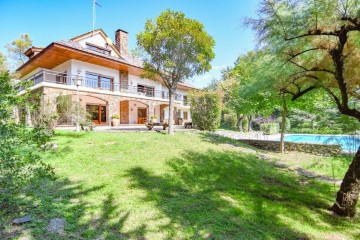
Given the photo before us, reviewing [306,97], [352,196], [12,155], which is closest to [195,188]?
[352,196]

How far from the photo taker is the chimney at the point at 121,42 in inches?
973

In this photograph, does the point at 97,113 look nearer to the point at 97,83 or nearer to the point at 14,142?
the point at 97,83

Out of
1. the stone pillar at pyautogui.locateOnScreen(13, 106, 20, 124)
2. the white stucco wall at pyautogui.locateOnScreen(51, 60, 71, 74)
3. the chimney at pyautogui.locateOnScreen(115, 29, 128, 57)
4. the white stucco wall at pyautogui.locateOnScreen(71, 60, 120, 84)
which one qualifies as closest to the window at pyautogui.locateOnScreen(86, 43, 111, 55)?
the white stucco wall at pyautogui.locateOnScreen(71, 60, 120, 84)

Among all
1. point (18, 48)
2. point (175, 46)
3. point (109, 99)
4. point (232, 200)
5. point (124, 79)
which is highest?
point (18, 48)

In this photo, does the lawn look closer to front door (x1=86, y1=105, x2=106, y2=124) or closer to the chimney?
front door (x1=86, y1=105, x2=106, y2=124)

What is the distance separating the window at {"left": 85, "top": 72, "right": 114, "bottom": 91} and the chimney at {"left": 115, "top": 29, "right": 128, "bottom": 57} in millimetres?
4272

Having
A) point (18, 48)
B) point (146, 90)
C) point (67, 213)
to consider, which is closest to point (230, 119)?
point (146, 90)

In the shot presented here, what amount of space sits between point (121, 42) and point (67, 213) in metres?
24.2

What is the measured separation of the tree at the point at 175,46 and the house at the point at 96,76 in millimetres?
7108

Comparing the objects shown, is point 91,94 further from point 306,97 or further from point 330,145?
point 330,145

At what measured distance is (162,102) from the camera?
86.1 feet

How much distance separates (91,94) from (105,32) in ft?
27.5

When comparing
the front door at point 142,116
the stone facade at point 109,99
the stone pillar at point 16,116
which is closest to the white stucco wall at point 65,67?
the stone facade at point 109,99

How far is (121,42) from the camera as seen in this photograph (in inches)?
978
